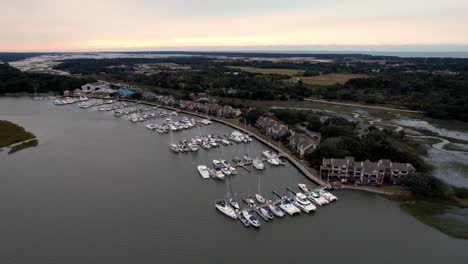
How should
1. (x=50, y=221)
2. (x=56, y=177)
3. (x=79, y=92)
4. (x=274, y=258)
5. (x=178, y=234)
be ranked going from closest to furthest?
(x=274, y=258) < (x=178, y=234) < (x=50, y=221) < (x=56, y=177) < (x=79, y=92)

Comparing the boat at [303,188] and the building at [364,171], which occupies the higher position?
the building at [364,171]

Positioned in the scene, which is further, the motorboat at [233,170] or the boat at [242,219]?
the motorboat at [233,170]

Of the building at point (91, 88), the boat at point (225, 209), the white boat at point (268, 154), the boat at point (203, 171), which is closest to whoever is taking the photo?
the boat at point (225, 209)

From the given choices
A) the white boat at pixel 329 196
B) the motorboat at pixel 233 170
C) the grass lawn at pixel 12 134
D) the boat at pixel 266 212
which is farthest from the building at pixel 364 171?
the grass lawn at pixel 12 134

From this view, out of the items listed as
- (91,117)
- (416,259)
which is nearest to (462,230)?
(416,259)

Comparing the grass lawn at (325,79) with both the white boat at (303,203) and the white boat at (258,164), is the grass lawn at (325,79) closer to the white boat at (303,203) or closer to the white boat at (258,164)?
the white boat at (258,164)

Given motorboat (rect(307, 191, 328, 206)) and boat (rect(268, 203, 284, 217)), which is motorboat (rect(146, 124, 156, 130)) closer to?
boat (rect(268, 203, 284, 217))

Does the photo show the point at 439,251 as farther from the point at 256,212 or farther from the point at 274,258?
the point at 256,212
